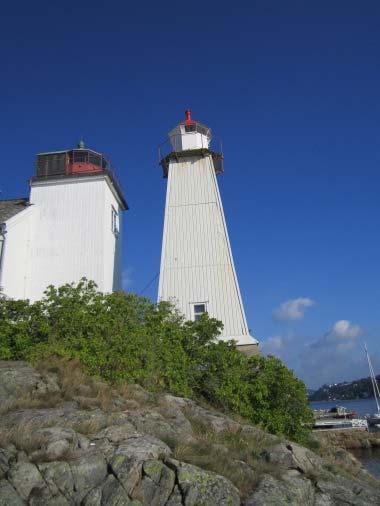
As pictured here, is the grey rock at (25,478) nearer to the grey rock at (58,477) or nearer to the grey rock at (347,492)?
the grey rock at (58,477)

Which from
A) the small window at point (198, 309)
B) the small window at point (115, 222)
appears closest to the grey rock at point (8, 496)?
the small window at point (198, 309)

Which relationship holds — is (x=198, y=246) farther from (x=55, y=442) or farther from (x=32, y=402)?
(x=55, y=442)

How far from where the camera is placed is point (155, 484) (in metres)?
8.41

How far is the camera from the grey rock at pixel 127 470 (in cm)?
831

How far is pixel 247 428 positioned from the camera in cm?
1370

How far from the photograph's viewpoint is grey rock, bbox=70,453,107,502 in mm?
8039

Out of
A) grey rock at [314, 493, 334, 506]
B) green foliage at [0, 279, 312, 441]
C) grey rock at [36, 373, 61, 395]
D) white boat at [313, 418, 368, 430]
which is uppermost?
green foliage at [0, 279, 312, 441]

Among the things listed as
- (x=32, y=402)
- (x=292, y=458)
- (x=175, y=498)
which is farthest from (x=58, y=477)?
(x=292, y=458)

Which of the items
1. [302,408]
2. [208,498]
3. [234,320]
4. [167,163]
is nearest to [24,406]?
[208,498]

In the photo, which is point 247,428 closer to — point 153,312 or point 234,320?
point 153,312

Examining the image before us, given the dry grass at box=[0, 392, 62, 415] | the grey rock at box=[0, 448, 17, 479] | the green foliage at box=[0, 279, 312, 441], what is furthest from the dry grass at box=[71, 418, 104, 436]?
the green foliage at box=[0, 279, 312, 441]

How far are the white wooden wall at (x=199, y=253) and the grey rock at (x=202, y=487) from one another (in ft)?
37.7

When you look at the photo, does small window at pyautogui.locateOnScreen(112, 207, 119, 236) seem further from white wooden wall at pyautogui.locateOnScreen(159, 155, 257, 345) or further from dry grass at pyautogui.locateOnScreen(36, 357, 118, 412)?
dry grass at pyautogui.locateOnScreen(36, 357, 118, 412)

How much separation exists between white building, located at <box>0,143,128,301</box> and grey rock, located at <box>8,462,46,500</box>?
13450 mm
